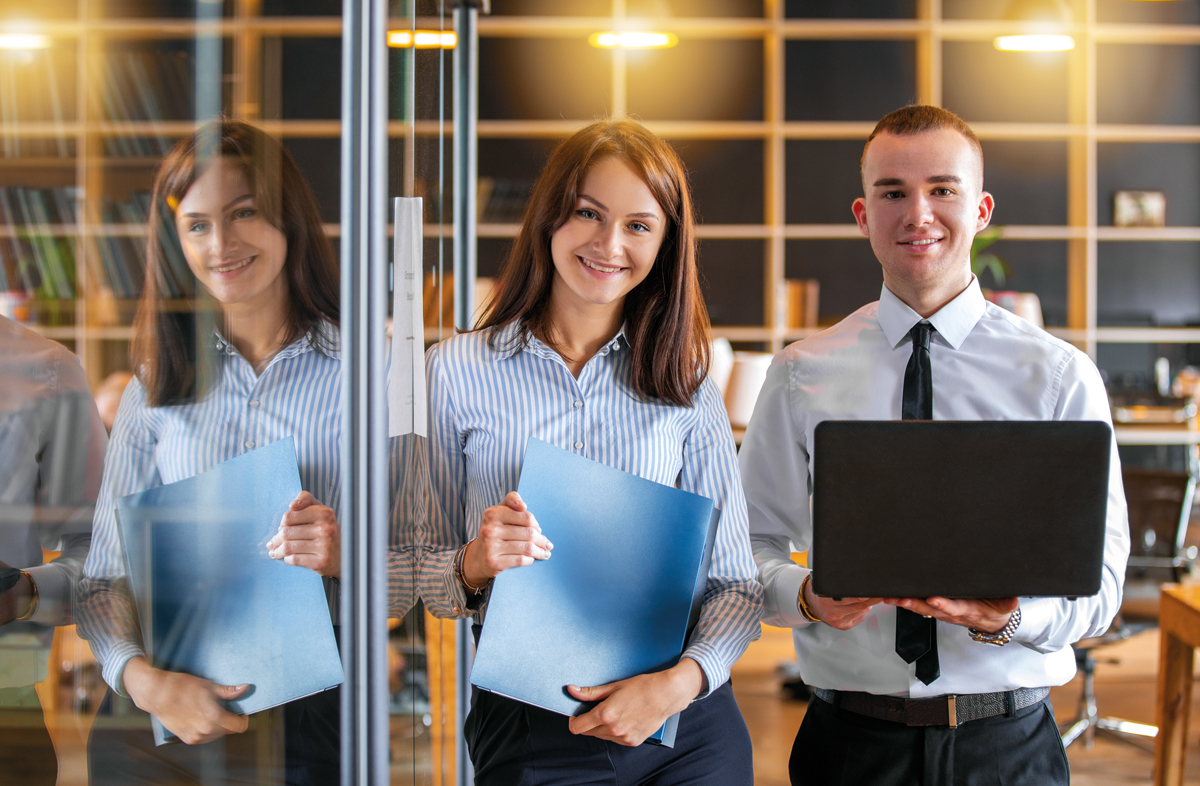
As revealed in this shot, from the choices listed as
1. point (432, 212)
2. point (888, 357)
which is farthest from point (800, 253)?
point (432, 212)

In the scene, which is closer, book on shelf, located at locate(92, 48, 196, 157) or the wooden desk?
book on shelf, located at locate(92, 48, 196, 157)

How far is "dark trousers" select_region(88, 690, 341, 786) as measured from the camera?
550mm

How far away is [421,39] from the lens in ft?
3.26

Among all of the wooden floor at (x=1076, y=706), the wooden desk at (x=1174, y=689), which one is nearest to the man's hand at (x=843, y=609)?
the wooden desk at (x=1174, y=689)

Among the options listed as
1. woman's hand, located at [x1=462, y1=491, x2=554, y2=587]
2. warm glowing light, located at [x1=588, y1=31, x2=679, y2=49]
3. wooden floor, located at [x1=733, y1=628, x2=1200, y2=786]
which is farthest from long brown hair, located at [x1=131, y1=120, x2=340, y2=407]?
warm glowing light, located at [x1=588, y1=31, x2=679, y2=49]

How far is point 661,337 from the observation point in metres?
1.20

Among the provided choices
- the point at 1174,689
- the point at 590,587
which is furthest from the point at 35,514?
the point at 1174,689

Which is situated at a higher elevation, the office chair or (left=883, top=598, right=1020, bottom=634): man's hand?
(left=883, top=598, right=1020, bottom=634): man's hand

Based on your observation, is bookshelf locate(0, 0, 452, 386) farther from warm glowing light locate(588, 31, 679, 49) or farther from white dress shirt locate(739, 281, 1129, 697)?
warm glowing light locate(588, 31, 679, 49)

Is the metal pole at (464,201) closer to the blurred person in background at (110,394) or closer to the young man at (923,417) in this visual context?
the young man at (923,417)

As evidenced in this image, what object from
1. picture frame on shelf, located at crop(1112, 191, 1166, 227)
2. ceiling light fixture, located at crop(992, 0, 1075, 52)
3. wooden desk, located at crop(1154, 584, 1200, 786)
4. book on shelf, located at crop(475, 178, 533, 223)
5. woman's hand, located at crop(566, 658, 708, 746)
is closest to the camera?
woman's hand, located at crop(566, 658, 708, 746)

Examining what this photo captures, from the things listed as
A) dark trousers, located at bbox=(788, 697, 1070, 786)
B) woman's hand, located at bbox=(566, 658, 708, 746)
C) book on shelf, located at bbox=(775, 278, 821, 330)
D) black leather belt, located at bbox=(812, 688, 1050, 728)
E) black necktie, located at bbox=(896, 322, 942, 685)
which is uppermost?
book on shelf, located at bbox=(775, 278, 821, 330)

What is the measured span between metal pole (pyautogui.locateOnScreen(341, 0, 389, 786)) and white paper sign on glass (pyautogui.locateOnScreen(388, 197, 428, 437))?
0.20ft

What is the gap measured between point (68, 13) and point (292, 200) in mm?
197
